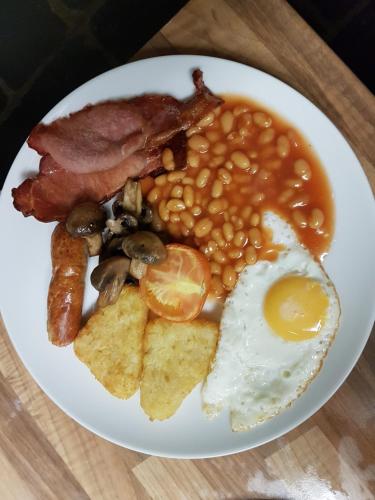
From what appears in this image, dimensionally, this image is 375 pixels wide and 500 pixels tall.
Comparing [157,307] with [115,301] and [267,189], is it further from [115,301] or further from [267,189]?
[267,189]

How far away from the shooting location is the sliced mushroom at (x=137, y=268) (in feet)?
6.47

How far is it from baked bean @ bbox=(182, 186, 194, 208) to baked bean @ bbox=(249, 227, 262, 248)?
230 millimetres

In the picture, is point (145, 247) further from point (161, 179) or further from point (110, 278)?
point (161, 179)

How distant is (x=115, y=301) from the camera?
1966mm

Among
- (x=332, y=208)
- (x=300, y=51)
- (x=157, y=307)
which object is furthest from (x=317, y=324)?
(x=300, y=51)

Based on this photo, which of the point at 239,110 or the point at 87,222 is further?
the point at 239,110

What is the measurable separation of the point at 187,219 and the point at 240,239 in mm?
198

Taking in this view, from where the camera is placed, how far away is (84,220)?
1.90m

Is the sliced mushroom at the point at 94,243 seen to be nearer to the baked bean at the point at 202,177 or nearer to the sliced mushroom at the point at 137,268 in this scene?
the sliced mushroom at the point at 137,268

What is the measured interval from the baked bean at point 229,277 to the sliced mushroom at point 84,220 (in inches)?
17.9

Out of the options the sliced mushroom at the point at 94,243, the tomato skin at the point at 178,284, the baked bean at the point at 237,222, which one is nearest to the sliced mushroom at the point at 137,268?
the tomato skin at the point at 178,284

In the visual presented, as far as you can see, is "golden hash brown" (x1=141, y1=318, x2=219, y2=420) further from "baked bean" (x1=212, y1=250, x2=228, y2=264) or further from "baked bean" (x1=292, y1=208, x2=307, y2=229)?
"baked bean" (x1=292, y1=208, x2=307, y2=229)

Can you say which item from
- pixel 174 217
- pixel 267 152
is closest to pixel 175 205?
pixel 174 217

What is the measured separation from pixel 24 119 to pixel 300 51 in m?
1.28
